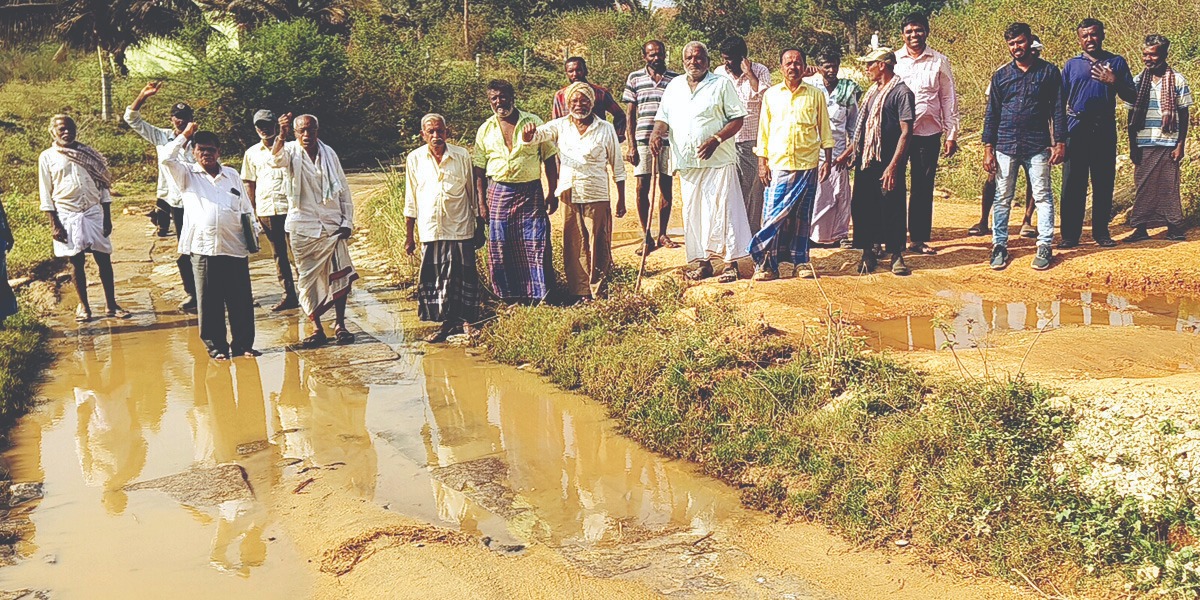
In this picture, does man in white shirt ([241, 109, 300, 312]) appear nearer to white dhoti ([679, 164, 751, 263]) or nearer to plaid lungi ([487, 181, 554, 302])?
plaid lungi ([487, 181, 554, 302])

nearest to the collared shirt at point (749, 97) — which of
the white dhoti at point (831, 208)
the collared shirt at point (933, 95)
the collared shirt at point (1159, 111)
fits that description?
the white dhoti at point (831, 208)

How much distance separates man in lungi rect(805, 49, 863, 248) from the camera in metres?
8.48

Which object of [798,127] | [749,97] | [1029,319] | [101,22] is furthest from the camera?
[101,22]

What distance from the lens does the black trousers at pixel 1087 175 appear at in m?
8.01

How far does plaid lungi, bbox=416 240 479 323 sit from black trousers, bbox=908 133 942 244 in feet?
10.7

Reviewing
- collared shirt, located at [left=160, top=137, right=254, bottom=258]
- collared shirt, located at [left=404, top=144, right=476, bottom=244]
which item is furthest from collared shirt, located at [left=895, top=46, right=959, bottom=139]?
collared shirt, located at [left=160, top=137, right=254, bottom=258]

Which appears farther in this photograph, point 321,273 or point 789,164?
point 321,273

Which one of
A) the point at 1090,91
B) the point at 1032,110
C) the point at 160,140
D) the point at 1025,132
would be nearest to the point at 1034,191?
the point at 1025,132

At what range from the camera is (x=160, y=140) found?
8.34 metres

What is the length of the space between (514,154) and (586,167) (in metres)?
0.50

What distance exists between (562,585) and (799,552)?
0.96 meters

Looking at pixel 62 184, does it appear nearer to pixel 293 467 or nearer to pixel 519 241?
pixel 519 241

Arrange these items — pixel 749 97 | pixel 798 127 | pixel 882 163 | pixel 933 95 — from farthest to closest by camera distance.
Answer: pixel 749 97
pixel 933 95
pixel 882 163
pixel 798 127

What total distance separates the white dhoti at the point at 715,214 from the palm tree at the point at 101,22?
52.2 ft
